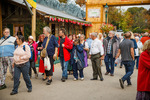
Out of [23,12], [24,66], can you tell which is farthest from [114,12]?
[24,66]

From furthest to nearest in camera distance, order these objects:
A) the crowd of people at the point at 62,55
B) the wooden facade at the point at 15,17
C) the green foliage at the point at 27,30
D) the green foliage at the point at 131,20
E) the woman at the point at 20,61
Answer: the green foliage at the point at 131,20 → the wooden facade at the point at 15,17 → the green foliage at the point at 27,30 → the woman at the point at 20,61 → the crowd of people at the point at 62,55

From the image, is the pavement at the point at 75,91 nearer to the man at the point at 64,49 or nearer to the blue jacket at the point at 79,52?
the man at the point at 64,49

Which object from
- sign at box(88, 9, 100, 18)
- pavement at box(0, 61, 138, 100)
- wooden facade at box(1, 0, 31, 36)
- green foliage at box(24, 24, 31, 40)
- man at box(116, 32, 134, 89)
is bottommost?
pavement at box(0, 61, 138, 100)

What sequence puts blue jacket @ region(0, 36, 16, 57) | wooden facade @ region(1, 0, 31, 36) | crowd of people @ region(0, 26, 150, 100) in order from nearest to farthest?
crowd of people @ region(0, 26, 150, 100) < blue jacket @ region(0, 36, 16, 57) < wooden facade @ region(1, 0, 31, 36)

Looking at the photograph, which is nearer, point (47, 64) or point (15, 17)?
point (47, 64)

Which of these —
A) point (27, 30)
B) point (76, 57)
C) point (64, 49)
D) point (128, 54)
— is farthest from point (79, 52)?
point (27, 30)

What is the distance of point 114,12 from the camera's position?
1676 inches

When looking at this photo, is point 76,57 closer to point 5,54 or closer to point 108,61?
point 108,61

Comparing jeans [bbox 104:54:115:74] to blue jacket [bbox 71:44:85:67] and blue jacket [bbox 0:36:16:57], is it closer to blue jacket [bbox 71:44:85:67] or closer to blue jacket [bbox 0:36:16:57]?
blue jacket [bbox 71:44:85:67]

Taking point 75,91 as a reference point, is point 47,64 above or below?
above

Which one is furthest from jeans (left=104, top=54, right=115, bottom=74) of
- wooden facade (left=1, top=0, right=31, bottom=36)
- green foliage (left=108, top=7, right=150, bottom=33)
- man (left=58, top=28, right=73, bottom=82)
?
green foliage (left=108, top=7, right=150, bottom=33)

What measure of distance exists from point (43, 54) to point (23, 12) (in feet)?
27.3

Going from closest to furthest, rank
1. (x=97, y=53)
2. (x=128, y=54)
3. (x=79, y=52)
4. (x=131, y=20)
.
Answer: (x=128, y=54) < (x=97, y=53) < (x=79, y=52) < (x=131, y=20)

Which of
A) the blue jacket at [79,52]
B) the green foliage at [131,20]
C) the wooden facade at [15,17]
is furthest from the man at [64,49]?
the green foliage at [131,20]
